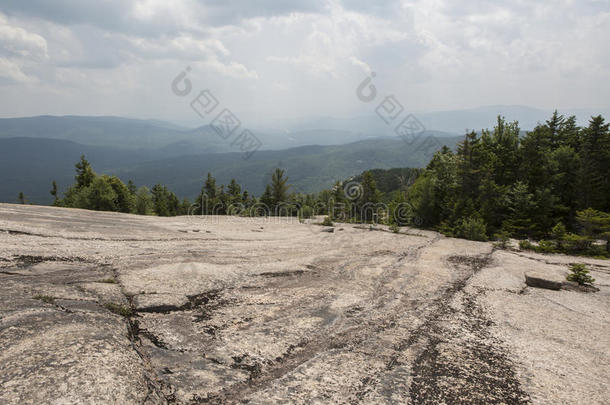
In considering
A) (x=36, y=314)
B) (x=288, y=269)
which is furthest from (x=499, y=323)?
(x=36, y=314)

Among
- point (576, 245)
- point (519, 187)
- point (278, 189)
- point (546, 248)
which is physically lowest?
point (546, 248)

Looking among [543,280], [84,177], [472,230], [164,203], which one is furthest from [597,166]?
[164,203]

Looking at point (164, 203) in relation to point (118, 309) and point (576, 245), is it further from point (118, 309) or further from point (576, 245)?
point (576, 245)

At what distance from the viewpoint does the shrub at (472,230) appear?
30906 mm

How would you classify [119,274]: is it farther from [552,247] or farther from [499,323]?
[552,247]

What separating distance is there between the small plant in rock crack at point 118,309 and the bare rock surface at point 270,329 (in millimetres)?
40

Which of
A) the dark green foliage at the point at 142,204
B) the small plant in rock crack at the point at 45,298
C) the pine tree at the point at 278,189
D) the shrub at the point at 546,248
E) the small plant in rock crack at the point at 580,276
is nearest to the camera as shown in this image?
the small plant in rock crack at the point at 45,298

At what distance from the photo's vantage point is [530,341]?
9.15 meters

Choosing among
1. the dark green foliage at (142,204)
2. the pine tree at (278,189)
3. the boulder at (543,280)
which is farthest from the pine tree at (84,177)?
the boulder at (543,280)

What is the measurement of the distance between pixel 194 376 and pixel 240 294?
4703mm

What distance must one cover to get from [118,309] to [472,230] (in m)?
32.1

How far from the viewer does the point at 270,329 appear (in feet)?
28.6

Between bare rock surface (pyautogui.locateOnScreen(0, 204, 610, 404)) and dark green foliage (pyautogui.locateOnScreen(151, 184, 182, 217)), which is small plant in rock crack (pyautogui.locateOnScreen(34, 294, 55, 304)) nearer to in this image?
bare rock surface (pyautogui.locateOnScreen(0, 204, 610, 404))

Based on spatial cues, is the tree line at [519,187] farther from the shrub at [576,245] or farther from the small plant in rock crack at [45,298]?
the small plant in rock crack at [45,298]
